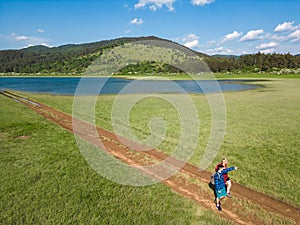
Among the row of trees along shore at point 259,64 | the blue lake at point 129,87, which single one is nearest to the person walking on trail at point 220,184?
the blue lake at point 129,87

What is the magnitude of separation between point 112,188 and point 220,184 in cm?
414

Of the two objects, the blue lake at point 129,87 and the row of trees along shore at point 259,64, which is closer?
the blue lake at point 129,87

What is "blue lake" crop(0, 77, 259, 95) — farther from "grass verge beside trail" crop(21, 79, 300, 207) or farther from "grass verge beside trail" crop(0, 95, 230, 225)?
"grass verge beside trail" crop(0, 95, 230, 225)

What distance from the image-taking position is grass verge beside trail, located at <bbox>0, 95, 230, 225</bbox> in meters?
7.53

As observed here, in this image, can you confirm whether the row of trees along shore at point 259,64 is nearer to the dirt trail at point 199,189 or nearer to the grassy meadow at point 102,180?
the grassy meadow at point 102,180

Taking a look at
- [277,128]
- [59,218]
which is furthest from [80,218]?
[277,128]

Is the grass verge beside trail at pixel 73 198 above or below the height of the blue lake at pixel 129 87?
above

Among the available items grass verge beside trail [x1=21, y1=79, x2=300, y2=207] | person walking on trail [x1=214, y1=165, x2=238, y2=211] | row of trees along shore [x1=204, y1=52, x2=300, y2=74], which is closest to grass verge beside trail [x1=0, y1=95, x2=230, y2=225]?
person walking on trail [x1=214, y1=165, x2=238, y2=211]

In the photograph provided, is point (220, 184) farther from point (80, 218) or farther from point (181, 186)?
point (80, 218)

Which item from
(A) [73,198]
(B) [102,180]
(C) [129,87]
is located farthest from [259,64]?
(A) [73,198]

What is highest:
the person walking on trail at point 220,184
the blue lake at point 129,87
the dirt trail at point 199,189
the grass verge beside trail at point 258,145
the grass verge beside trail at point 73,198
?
the person walking on trail at point 220,184

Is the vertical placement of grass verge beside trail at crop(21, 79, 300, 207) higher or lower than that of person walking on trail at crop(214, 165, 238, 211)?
lower

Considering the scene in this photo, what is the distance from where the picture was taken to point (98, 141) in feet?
51.9

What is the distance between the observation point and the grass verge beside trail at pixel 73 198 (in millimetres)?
7527
